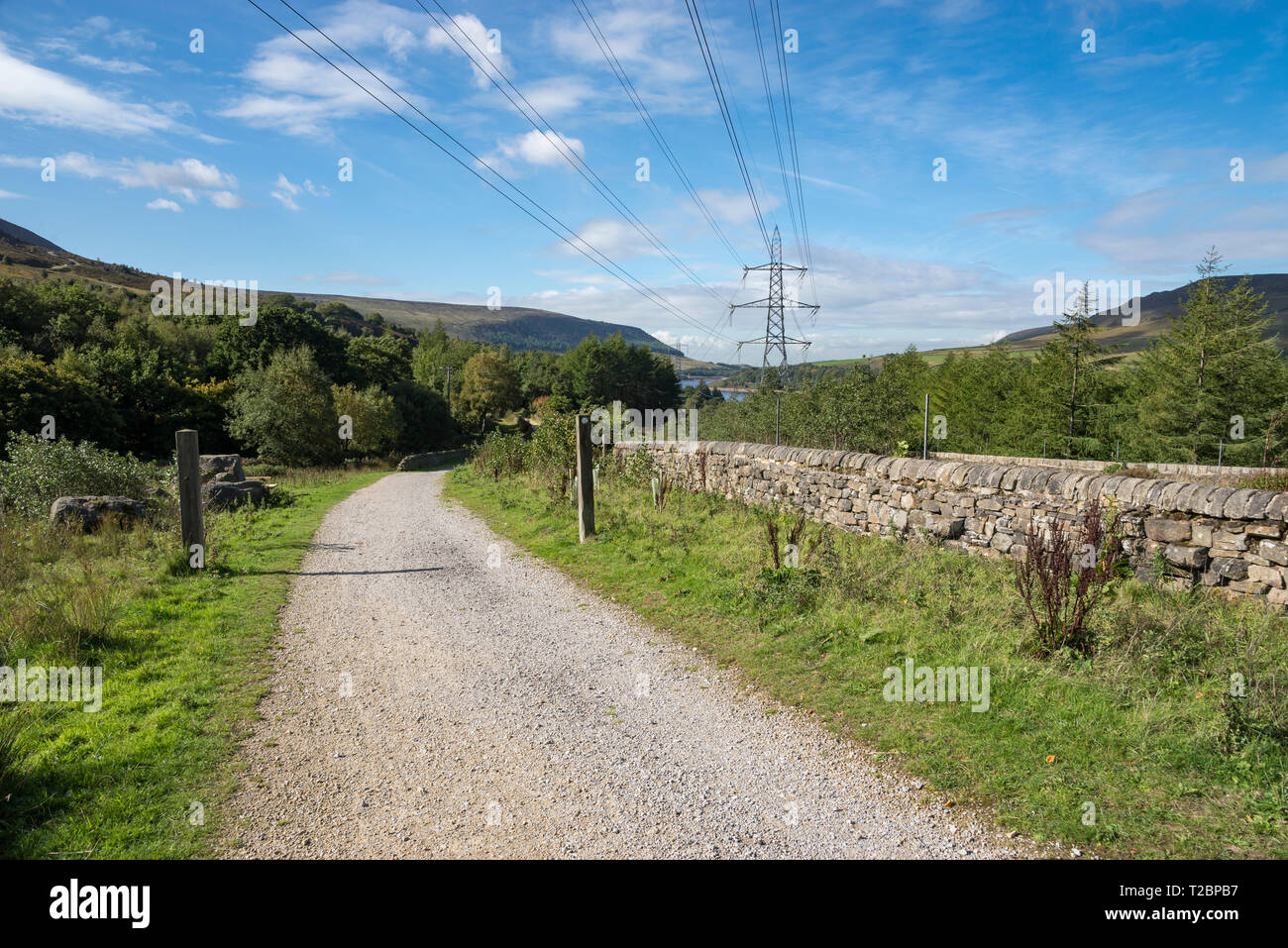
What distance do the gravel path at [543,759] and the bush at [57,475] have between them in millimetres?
8310

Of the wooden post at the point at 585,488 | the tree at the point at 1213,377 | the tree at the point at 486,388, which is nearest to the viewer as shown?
the wooden post at the point at 585,488

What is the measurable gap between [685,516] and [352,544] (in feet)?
19.6

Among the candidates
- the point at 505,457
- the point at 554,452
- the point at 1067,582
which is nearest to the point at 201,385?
the point at 505,457

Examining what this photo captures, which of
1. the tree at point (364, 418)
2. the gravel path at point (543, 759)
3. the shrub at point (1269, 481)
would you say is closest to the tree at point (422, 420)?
the tree at point (364, 418)

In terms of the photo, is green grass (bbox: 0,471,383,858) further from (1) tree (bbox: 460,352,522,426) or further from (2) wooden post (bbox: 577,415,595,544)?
(1) tree (bbox: 460,352,522,426)

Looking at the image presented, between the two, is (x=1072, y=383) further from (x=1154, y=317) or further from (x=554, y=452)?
(x=1154, y=317)

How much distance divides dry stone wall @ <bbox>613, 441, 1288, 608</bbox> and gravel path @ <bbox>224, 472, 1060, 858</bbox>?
4.56 meters

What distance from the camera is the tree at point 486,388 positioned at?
66.0 metres

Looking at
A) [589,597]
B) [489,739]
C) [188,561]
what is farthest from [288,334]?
[489,739]

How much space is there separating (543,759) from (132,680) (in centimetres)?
378

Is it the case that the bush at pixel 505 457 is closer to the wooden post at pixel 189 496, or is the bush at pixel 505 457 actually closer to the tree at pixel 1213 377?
the wooden post at pixel 189 496

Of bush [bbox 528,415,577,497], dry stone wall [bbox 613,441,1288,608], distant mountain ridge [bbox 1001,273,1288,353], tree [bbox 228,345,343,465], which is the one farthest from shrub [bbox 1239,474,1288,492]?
distant mountain ridge [bbox 1001,273,1288,353]

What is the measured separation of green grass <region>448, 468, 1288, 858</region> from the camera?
3387mm
